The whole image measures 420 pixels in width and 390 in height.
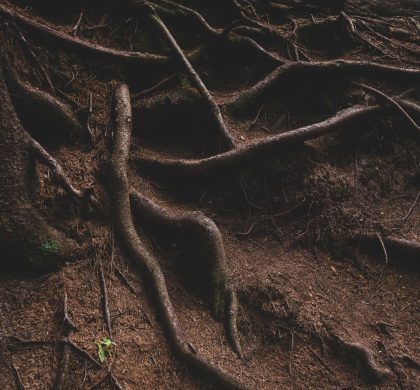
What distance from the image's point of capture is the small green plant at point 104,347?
3412 mm

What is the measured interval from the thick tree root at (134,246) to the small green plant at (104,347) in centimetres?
49

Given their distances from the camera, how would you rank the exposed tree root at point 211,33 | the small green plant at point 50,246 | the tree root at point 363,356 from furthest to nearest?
the exposed tree root at point 211,33 → the tree root at point 363,356 → the small green plant at point 50,246

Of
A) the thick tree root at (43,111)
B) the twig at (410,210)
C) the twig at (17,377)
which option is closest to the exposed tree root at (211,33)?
the thick tree root at (43,111)

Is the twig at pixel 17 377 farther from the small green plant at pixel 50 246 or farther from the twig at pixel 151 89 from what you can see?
the twig at pixel 151 89

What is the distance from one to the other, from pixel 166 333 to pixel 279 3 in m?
4.96

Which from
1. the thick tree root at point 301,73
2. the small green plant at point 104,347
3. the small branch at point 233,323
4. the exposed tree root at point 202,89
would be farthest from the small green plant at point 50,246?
the thick tree root at point 301,73

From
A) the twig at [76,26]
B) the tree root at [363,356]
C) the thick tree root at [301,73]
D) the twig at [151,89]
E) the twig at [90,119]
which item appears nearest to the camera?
the tree root at [363,356]

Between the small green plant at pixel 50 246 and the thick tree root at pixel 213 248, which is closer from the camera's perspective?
the small green plant at pixel 50 246

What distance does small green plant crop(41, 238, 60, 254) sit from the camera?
369 centimetres

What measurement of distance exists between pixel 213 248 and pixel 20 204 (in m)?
1.70

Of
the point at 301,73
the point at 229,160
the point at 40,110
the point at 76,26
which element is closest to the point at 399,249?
the point at 229,160

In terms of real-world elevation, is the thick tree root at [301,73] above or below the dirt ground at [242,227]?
above

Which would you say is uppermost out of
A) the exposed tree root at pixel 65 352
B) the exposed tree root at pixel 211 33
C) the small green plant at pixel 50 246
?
the exposed tree root at pixel 211 33

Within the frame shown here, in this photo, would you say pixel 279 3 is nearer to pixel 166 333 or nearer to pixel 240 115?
pixel 240 115
